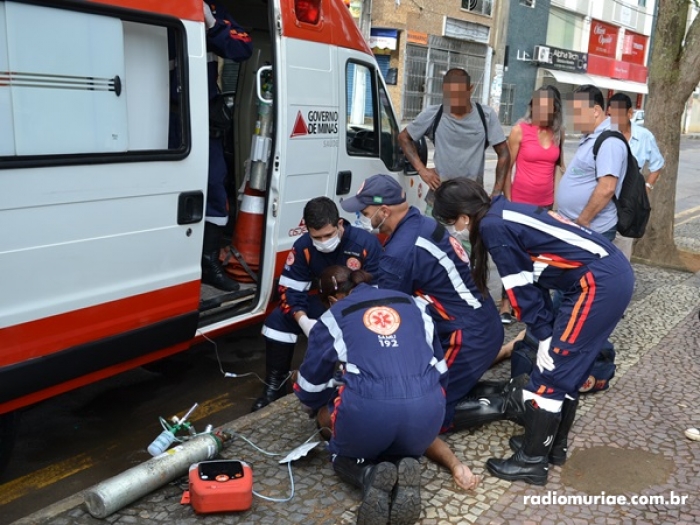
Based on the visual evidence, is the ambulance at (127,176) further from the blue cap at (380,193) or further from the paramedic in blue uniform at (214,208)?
the blue cap at (380,193)

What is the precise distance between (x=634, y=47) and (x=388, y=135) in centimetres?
4140

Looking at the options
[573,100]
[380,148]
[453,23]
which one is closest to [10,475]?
[380,148]

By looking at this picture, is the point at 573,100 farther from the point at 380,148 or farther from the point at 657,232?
the point at 657,232

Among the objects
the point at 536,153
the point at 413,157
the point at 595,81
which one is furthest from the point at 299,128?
the point at 595,81

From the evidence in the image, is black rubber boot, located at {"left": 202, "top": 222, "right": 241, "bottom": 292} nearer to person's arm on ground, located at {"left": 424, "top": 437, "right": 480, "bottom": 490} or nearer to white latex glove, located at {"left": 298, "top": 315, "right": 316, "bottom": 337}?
white latex glove, located at {"left": 298, "top": 315, "right": 316, "bottom": 337}

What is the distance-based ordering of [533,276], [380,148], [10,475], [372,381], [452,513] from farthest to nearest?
[380,148]
[10,475]
[533,276]
[452,513]
[372,381]

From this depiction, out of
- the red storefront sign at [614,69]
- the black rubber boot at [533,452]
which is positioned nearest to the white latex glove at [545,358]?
the black rubber boot at [533,452]

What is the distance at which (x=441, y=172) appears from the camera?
5809mm

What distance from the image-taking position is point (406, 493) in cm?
297

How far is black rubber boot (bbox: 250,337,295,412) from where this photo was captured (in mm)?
4355

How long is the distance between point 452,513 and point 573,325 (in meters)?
1.01

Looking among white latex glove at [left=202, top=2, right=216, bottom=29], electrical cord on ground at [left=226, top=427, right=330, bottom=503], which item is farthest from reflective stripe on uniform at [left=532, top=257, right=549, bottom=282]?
white latex glove at [left=202, top=2, right=216, bottom=29]

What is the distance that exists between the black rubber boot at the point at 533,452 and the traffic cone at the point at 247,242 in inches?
85.3

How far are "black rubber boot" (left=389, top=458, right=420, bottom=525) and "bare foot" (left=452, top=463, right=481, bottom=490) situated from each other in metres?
0.50
